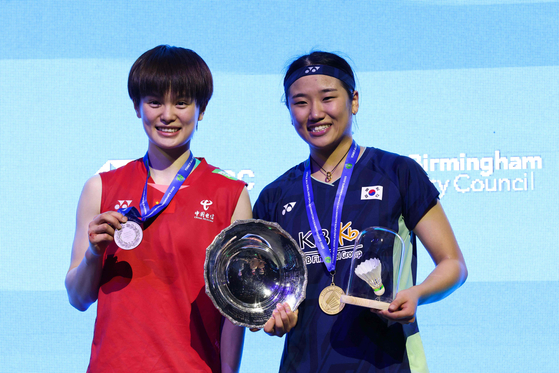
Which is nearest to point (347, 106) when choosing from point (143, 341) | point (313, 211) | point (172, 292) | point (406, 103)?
point (313, 211)

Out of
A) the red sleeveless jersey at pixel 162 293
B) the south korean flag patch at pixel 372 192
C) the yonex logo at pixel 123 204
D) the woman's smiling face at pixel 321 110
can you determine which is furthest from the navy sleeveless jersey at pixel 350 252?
the yonex logo at pixel 123 204

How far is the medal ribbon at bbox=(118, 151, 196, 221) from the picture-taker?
1.45 meters

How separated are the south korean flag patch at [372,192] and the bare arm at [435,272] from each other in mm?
153

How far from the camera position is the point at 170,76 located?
1624 mm

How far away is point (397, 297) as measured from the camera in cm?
128

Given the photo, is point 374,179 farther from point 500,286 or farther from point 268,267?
point 500,286

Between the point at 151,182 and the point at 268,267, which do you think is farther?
the point at 151,182

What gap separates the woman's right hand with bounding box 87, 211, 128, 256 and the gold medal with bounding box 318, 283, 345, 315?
1.99ft

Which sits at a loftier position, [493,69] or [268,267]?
[493,69]

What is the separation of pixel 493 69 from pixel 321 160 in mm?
1656

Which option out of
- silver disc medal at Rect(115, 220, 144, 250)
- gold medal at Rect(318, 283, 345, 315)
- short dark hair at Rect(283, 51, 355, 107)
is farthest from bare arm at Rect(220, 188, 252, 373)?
short dark hair at Rect(283, 51, 355, 107)

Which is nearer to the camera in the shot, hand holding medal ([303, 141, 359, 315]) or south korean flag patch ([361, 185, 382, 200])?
hand holding medal ([303, 141, 359, 315])

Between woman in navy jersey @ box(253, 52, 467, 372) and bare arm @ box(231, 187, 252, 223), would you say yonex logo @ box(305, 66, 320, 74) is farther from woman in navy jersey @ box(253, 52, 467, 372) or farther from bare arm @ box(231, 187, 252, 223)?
bare arm @ box(231, 187, 252, 223)

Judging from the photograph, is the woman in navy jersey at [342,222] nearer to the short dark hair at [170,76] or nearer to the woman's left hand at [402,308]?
the woman's left hand at [402,308]
